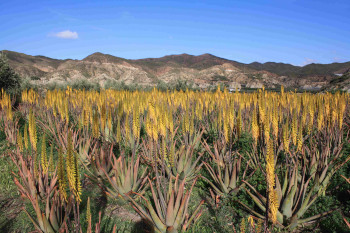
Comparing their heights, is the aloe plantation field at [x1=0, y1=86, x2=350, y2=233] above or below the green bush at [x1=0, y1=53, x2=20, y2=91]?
below

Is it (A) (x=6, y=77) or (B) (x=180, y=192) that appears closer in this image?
(B) (x=180, y=192)

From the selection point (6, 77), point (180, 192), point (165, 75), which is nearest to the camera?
point (180, 192)

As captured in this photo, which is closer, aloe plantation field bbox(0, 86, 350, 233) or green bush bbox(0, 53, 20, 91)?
aloe plantation field bbox(0, 86, 350, 233)

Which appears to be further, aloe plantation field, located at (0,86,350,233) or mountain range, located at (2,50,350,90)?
mountain range, located at (2,50,350,90)

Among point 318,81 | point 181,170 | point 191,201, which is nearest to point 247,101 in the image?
point 181,170

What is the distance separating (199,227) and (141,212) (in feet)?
2.91

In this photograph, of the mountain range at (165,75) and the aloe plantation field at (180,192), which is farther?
the mountain range at (165,75)

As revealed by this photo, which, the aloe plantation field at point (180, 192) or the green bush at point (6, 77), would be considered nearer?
the aloe plantation field at point (180, 192)

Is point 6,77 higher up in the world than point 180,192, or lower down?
higher up

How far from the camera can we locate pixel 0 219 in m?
3.53

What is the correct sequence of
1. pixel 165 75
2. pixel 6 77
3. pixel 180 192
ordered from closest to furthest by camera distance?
1. pixel 180 192
2. pixel 6 77
3. pixel 165 75

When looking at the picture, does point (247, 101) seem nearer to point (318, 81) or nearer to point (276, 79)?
point (276, 79)

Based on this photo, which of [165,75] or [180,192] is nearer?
[180,192]

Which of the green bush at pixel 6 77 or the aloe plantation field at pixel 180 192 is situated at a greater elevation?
the green bush at pixel 6 77
